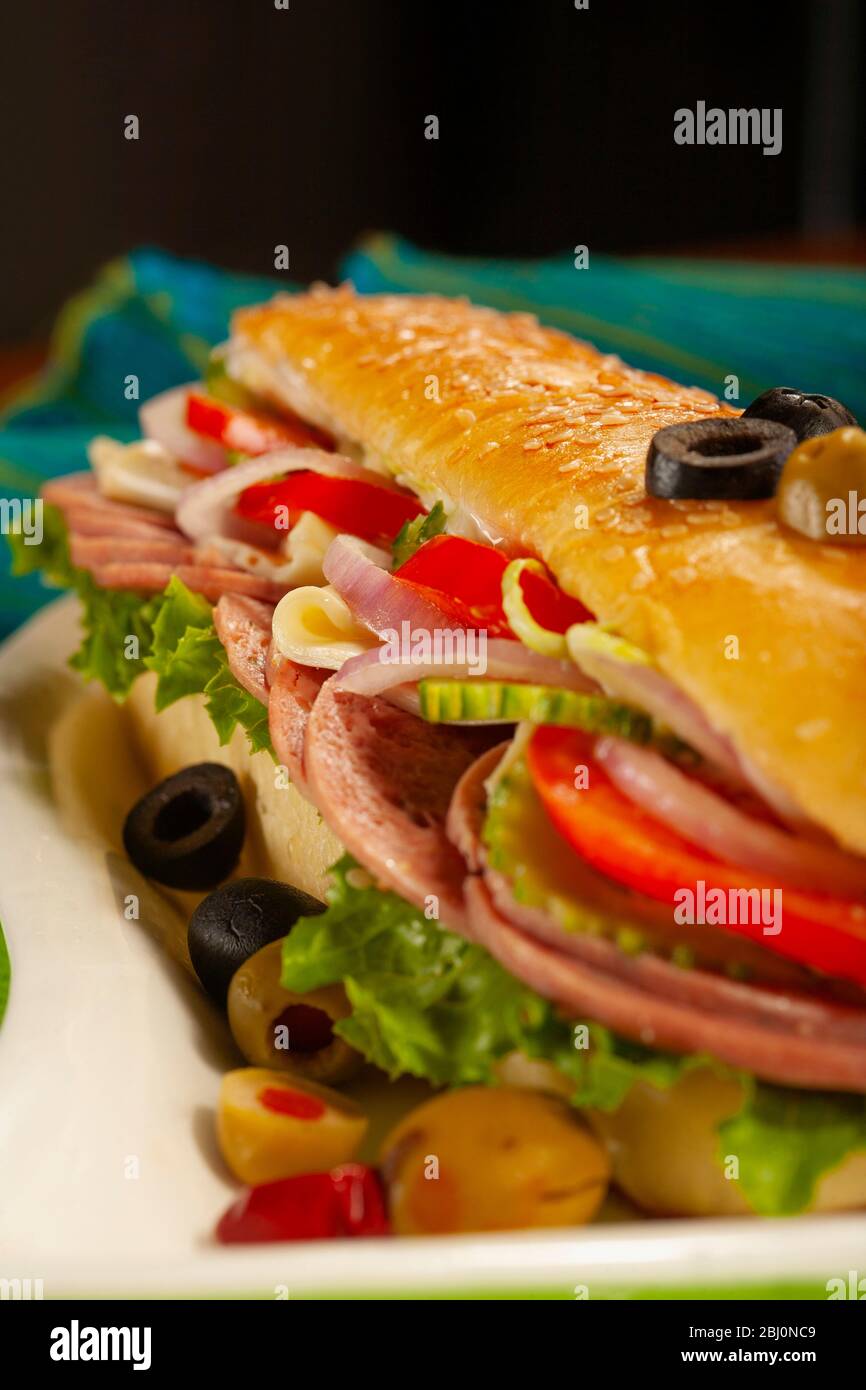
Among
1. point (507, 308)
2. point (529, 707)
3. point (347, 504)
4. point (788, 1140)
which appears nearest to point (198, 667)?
point (347, 504)

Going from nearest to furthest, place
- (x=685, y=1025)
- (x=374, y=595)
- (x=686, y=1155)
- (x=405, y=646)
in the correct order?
(x=685, y=1025)
(x=686, y=1155)
(x=405, y=646)
(x=374, y=595)

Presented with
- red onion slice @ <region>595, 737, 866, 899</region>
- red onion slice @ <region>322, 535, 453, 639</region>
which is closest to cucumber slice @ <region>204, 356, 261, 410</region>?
red onion slice @ <region>322, 535, 453, 639</region>

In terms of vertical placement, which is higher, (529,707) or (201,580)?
(201,580)

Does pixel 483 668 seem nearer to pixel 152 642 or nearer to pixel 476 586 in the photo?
pixel 476 586

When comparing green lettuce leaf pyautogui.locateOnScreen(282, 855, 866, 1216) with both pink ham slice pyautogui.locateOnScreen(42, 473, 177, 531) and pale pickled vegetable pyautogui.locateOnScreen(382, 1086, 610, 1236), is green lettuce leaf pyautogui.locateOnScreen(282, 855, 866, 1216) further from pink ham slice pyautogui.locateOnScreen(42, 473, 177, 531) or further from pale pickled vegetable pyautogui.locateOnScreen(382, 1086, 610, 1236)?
pink ham slice pyautogui.locateOnScreen(42, 473, 177, 531)

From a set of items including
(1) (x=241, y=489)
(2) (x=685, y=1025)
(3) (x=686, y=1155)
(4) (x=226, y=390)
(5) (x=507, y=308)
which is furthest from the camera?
(5) (x=507, y=308)

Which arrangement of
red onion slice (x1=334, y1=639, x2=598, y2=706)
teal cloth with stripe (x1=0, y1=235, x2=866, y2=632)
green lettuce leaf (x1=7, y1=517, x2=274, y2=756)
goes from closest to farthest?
red onion slice (x1=334, y1=639, x2=598, y2=706), green lettuce leaf (x1=7, y1=517, x2=274, y2=756), teal cloth with stripe (x1=0, y1=235, x2=866, y2=632)

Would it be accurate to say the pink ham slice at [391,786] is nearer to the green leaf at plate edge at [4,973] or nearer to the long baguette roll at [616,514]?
the long baguette roll at [616,514]
